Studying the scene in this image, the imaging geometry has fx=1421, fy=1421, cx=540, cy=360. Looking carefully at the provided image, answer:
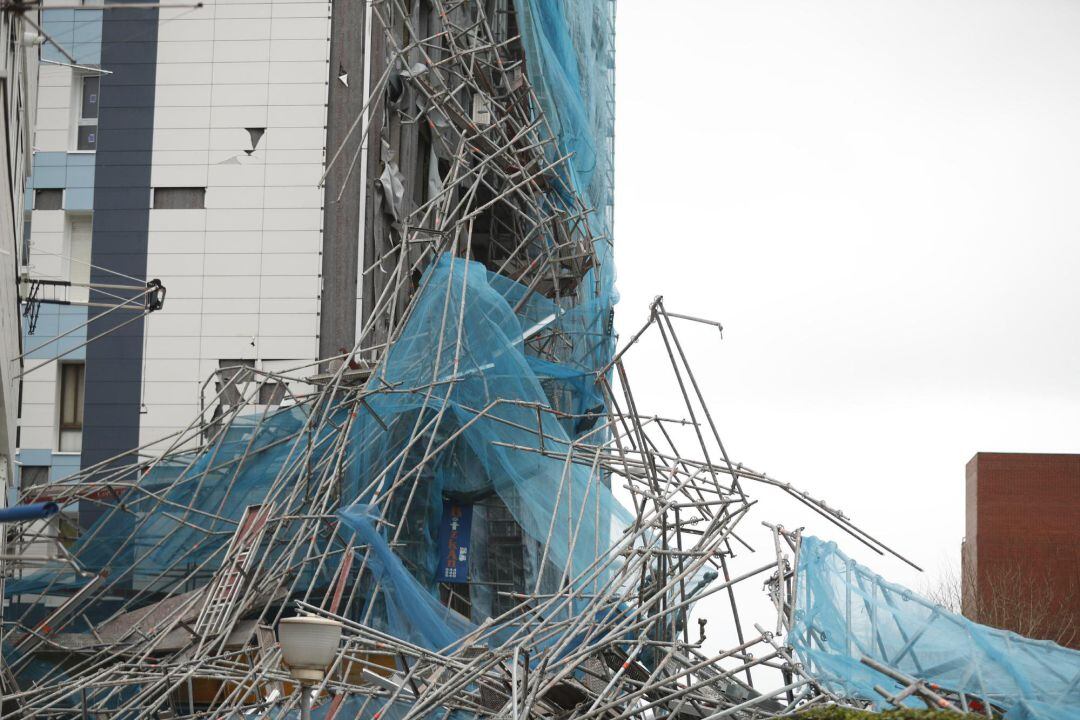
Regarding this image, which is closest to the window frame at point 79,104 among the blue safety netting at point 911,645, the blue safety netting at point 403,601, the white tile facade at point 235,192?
the white tile facade at point 235,192

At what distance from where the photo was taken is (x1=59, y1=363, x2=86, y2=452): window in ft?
78.6

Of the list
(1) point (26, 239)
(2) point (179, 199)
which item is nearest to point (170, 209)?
(2) point (179, 199)

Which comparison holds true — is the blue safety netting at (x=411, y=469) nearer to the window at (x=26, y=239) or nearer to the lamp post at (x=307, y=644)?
the window at (x=26, y=239)

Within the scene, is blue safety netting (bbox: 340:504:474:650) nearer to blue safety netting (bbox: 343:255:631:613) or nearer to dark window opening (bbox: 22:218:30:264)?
blue safety netting (bbox: 343:255:631:613)

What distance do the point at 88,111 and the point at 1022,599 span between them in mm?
36192

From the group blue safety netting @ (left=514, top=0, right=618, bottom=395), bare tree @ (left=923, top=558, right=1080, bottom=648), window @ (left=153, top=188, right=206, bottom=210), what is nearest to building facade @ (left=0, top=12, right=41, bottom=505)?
window @ (left=153, top=188, right=206, bottom=210)

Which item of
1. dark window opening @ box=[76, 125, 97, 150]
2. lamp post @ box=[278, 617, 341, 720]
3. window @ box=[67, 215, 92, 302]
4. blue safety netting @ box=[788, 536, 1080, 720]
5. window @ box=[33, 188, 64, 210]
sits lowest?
blue safety netting @ box=[788, 536, 1080, 720]

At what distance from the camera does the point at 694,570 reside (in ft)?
53.3

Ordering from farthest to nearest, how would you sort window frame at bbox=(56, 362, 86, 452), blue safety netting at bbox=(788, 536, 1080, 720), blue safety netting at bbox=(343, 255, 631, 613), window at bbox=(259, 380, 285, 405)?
window frame at bbox=(56, 362, 86, 452), window at bbox=(259, 380, 285, 405), blue safety netting at bbox=(343, 255, 631, 613), blue safety netting at bbox=(788, 536, 1080, 720)

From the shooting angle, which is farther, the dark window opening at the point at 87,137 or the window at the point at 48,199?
the dark window opening at the point at 87,137

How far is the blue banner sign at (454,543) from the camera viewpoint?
20.0 m

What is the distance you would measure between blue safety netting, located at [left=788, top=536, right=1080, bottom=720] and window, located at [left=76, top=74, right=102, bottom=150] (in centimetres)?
1442

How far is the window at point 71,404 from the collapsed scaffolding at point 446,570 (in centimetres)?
143

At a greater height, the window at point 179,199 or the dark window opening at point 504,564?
the window at point 179,199
